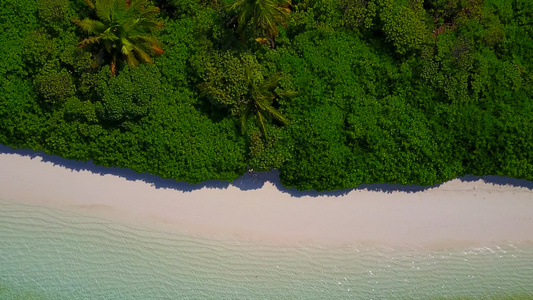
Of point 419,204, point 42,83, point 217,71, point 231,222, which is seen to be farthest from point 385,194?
point 42,83

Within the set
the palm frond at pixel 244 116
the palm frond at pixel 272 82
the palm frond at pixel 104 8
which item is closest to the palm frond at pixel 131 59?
the palm frond at pixel 104 8

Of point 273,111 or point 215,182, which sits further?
point 215,182

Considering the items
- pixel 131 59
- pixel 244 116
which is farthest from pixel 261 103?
pixel 131 59

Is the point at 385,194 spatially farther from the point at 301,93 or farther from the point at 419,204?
the point at 301,93

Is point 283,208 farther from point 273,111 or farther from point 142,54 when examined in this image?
point 142,54

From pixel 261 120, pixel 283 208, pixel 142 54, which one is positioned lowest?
pixel 283 208

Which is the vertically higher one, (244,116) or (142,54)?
(142,54)
